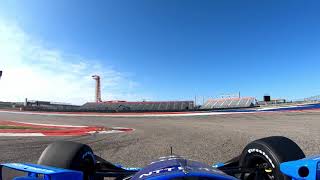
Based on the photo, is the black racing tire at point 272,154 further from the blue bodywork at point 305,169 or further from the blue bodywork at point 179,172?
the blue bodywork at point 179,172

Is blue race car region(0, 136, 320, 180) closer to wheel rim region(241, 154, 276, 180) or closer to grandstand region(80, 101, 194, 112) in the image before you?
wheel rim region(241, 154, 276, 180)

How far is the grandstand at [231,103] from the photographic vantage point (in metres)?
48.5

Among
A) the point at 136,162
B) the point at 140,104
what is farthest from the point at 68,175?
the point at 140,104

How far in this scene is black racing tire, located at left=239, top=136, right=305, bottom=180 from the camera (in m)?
3.58

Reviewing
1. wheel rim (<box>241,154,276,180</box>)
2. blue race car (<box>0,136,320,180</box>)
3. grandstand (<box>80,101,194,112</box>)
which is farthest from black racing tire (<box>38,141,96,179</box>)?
grandstand (<box>80,101,194,112</box>)

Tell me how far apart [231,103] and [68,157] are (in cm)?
5202

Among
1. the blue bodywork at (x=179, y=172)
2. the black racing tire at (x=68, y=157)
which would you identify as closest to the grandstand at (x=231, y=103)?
the black racing tire at (x=68, y=157)

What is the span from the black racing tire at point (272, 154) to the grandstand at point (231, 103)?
41693 millimetres

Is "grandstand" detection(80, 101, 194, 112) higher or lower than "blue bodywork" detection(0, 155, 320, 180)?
higher

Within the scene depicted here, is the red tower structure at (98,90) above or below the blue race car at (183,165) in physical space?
above

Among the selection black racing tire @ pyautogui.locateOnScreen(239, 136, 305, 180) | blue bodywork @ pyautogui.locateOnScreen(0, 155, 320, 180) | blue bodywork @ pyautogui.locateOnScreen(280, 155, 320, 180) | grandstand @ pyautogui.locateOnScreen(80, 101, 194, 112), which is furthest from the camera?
grandstand @ pyautogui.locateOnScreen(80, 101, 194, 112)

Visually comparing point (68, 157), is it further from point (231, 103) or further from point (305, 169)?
point (231, 103)

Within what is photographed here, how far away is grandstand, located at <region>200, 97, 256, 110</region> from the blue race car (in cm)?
4176

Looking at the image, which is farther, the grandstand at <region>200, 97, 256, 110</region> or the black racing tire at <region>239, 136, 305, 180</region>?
the grandstand at <region>200, 97, 256, 110</region>
